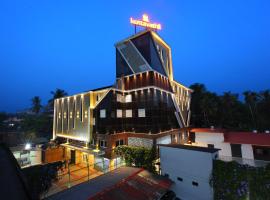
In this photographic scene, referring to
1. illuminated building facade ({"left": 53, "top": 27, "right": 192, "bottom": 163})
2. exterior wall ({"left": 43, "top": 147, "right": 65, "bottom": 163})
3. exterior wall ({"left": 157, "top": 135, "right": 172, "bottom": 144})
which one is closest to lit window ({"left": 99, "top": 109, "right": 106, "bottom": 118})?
illuminated building facade ({"left": 53, "top": 27, "right": 192, "bottom": 163})

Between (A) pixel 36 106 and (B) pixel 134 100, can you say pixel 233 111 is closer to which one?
(B) pixel 134 100

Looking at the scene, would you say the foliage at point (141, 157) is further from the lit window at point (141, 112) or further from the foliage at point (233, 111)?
the foliage at point (233, 111)

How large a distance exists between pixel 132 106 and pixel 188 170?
45.5 ft

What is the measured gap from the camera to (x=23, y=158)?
76.5 feet

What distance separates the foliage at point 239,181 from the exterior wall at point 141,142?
34.7 ft

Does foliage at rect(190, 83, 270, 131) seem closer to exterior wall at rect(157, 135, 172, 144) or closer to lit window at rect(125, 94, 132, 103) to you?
exterior wall at rect(157, 135, 172, 144)

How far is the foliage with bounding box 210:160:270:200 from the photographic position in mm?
12258

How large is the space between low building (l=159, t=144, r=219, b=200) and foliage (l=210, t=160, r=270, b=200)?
Result: 0.69m

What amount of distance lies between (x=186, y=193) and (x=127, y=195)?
7.62 meters

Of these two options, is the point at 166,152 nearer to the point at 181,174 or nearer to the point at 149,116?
the point at 181,174

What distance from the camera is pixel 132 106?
2708 cm

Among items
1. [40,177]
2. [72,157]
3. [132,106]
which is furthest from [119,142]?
[40,177]

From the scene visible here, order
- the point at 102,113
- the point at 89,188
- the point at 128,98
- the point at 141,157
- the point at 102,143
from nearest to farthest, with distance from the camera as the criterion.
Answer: the point at 89,188, the point at 141,157, the point at 102,143, the point at 102,113, the point at 128,98

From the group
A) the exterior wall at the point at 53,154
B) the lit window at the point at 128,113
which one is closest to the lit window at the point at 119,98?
the lit window at the point at 128,113
